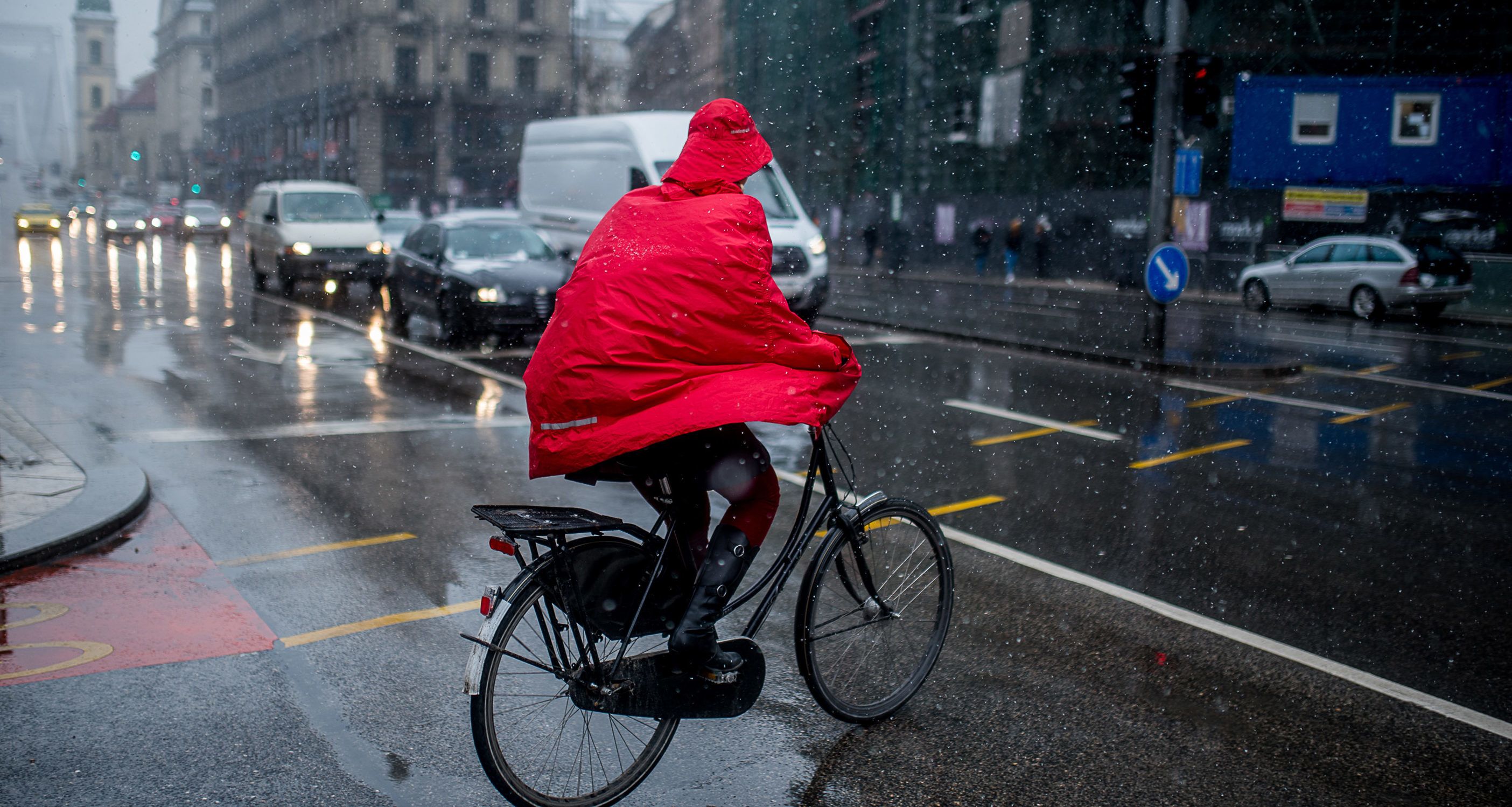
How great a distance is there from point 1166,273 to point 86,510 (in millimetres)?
11749

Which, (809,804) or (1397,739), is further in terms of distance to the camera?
(1397,739)

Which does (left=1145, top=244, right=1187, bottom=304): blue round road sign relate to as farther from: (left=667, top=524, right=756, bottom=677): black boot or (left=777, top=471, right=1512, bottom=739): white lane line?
(left=667, top=524, right=756, bottom=677): black boot

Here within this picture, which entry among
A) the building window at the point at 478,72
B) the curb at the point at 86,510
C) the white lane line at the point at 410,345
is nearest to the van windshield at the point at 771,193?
the white lane line at the point at 410,345

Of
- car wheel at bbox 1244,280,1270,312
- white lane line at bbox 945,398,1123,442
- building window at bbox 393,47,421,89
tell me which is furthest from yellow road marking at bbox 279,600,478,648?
building window at bbox 393,47,421,89

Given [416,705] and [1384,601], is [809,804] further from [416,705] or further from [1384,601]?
[1384,601]

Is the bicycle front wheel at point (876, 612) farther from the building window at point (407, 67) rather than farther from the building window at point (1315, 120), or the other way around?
the building window at point (407, 67)

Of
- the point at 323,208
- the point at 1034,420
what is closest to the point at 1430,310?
the point at 1034,420

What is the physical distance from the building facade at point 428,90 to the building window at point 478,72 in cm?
7

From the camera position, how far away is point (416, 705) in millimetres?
3965

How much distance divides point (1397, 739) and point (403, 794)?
10.3ft

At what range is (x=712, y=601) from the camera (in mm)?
3250

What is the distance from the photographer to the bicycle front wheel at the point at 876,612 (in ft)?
12.1

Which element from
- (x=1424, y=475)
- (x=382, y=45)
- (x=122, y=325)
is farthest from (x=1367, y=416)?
(x=382, y=45)

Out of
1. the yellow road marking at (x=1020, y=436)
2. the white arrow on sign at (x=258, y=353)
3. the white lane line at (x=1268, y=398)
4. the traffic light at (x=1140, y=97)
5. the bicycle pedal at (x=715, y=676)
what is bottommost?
the yellow road marking at (x=1020, y=436)
